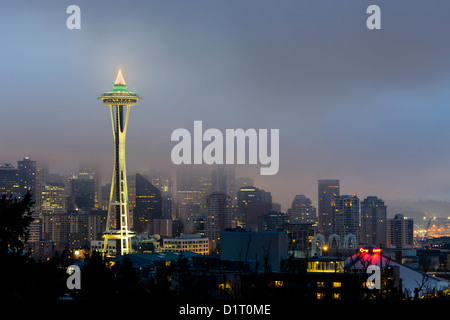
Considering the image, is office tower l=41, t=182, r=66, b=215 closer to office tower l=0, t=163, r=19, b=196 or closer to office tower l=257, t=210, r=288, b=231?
office tower l=0, t=163, r=19, b=196

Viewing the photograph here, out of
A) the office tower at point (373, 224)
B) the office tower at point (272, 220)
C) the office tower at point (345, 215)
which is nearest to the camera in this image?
the office tower at point (272, 220)

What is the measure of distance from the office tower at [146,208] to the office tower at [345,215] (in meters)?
33.2

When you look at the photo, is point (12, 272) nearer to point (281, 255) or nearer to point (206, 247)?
point (281, 255)

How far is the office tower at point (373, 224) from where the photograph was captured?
157m

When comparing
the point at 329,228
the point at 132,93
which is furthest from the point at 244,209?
the point at 132,93

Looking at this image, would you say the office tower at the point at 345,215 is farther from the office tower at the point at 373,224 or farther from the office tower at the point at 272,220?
the office tower at the point at 272,220

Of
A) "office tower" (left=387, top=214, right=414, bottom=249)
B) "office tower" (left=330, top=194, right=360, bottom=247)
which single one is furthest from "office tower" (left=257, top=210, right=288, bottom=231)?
"office tower" (left=387, top=214, right=414, bottom=249)

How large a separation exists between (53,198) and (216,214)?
40583 millimetres

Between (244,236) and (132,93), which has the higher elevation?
(132,93)

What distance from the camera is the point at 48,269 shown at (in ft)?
68.6

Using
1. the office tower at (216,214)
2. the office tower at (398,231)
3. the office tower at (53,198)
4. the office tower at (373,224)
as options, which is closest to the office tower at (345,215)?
the office tower at (373,224)
